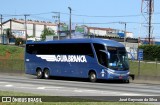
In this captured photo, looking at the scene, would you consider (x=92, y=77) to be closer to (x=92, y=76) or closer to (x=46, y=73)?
(x=92, y=76)

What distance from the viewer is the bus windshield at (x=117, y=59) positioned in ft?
113

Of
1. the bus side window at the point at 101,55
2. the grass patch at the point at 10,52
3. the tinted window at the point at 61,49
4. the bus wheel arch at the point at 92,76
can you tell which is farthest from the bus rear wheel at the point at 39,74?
the grass patch at the point at 10,52

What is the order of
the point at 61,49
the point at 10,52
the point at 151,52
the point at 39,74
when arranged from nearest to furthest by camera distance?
1. the point at 61,49
2. the point at 39,74
3. the point at 151,52
4. the point at 10,52

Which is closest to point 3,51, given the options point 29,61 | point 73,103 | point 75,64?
point 29,61

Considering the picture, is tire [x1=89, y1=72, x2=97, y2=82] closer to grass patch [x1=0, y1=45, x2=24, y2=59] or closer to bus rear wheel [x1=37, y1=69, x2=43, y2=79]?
bus rear wheel [x1=37, y1=69, x2=43, y2=79]

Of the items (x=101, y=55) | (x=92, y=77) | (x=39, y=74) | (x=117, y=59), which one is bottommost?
(x=39, y=74)

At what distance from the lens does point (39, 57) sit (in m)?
Answer: 40.9

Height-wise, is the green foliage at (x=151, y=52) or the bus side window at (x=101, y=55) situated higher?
the bus side window at (x=101, y=55)

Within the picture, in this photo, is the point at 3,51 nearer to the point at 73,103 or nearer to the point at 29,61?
the point at 29,61

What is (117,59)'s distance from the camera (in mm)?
34844

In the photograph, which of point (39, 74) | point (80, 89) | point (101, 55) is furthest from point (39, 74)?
point (80, 89)

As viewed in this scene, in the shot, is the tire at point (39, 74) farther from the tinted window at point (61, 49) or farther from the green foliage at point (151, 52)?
the green foliage at point (151, 52)

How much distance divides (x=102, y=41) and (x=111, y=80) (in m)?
3.98

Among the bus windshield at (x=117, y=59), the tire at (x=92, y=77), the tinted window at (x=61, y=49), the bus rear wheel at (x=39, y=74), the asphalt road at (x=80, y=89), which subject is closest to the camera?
the asphalt road at (x=80, y=89)
